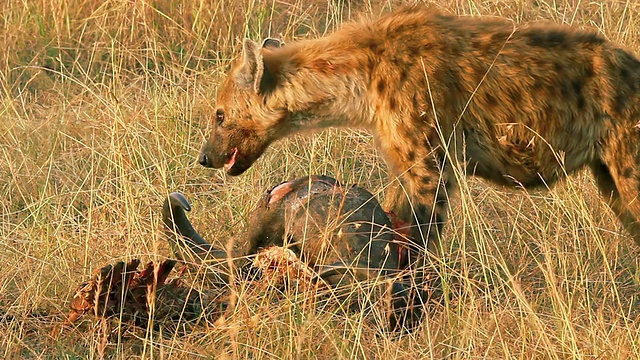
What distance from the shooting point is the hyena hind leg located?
180 inches

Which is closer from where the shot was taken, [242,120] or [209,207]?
[242,120]

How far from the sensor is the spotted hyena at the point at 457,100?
455 cm

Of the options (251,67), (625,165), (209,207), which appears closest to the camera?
(625,165)

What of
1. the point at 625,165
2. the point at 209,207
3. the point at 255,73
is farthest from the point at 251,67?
the point at 625,165

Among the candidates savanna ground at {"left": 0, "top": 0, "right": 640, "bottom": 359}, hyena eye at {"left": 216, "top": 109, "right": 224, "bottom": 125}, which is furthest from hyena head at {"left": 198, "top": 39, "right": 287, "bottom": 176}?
savanna ground at {"left": 0, "top": 0, "right": 640, "bottom": 359}

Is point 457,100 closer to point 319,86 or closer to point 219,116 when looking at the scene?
point 319,86

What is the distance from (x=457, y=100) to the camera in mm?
4609

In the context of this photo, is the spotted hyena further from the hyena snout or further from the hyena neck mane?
the hyena snout

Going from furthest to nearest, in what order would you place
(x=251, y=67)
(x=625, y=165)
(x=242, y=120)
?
(x=242, y=120)
(x=251, y=67)
(x=625, y=165)

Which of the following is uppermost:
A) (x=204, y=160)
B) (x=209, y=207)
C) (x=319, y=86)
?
(x=319, y=86)

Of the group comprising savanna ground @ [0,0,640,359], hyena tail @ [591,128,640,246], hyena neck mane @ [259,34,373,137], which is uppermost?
hyena neck mane @ [259,34,373,137]

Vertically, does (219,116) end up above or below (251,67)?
below

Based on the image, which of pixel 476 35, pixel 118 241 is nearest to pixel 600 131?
pixel 476 35

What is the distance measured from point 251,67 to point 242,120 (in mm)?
241
